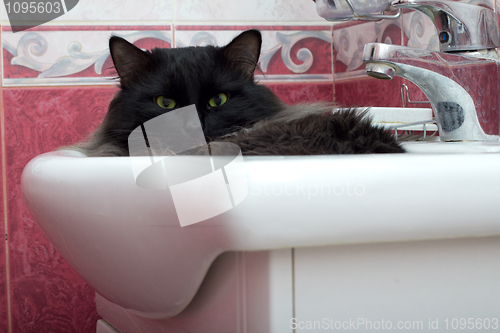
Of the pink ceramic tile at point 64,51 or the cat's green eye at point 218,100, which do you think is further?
the pink ceramic tile at point 64,51

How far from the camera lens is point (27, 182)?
518 mm

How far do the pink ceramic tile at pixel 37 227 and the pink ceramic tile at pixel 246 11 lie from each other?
373mm

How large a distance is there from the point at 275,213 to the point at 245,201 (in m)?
0.02

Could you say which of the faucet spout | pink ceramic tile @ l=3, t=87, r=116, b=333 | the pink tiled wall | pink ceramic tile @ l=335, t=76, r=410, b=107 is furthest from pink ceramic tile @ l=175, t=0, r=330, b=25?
the faucet spout

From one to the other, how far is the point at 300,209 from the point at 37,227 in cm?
129

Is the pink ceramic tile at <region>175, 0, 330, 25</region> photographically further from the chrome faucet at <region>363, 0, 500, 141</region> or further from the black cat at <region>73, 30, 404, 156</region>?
the chrome faucet at <region>363, 0, 500, 141</region>

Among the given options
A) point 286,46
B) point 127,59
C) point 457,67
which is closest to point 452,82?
point 457,67

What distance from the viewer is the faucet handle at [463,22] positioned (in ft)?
2.31

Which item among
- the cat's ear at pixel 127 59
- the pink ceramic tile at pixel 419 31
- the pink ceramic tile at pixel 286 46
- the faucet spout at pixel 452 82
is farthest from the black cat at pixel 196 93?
the pink ceramic tile at pixel 286 46

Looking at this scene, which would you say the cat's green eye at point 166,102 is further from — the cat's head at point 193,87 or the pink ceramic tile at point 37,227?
the pink ceramic tile at point 37,227

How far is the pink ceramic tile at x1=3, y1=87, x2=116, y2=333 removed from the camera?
1353mm

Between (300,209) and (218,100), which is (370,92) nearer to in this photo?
(218,100)

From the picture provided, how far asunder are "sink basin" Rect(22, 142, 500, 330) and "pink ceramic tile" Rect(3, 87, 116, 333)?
1.08 metres

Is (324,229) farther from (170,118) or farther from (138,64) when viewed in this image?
(138,64)
